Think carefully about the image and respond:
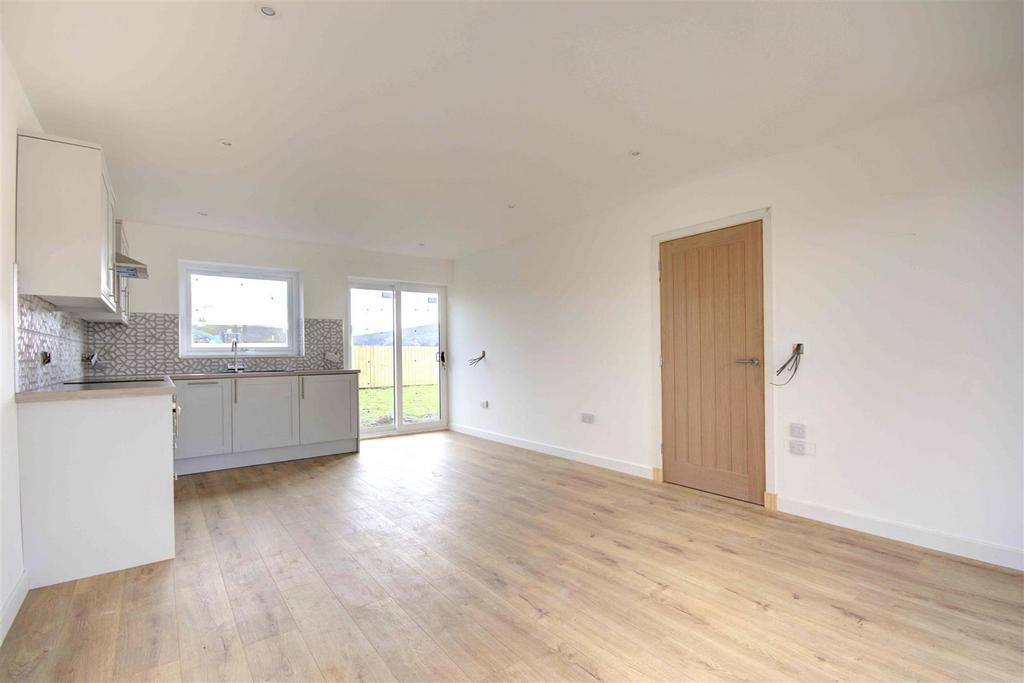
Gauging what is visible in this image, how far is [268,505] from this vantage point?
3494mm

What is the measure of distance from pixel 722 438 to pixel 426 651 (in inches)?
107

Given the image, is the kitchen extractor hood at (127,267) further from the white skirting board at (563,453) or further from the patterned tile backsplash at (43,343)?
the white skirting board at (563,453)

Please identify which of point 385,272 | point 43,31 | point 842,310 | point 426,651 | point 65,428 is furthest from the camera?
point 385,272

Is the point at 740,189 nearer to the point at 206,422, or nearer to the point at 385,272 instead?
the point at 385,272

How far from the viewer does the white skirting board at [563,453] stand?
430 centimetres

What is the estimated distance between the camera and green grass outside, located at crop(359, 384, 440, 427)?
244 inches

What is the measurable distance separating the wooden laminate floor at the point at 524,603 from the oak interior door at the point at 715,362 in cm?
40

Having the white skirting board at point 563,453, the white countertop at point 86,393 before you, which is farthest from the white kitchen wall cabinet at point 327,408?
the white countertop at point 86,393

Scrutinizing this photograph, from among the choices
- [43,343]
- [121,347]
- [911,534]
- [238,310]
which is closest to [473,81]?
[43,343]

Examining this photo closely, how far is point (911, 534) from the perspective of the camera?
2.72 metres

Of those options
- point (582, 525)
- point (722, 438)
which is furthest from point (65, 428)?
point (722, 438)

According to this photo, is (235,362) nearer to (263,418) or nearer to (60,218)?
(263,418)

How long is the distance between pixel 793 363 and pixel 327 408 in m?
4.45

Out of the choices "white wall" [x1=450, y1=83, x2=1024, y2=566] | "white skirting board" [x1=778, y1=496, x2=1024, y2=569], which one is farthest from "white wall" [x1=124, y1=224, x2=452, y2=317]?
"white skirting board" [x1=778, y1=496, x2=1024, y2=569]
